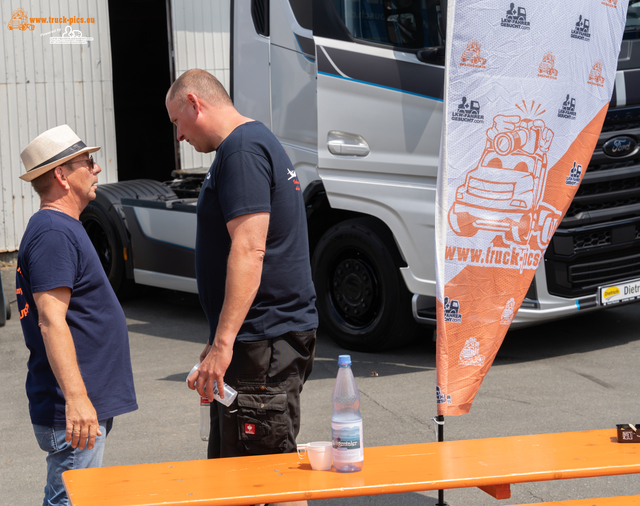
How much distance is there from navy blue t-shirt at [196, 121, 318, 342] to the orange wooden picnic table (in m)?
0.54

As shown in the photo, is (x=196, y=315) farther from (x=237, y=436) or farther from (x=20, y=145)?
(x=237, y=436)

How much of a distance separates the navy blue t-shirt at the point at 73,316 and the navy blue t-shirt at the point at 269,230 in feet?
1.34

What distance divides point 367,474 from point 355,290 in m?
4.15

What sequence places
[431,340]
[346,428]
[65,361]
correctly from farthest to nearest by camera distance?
1. [431,340]
2. [65,361]
3. [346,428]

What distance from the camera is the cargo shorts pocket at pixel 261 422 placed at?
3203 mm

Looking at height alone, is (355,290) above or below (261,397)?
below

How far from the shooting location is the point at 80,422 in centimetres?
293

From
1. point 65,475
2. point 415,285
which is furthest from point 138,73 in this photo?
point 65,475

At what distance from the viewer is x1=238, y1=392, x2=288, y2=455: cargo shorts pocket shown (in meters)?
3.20

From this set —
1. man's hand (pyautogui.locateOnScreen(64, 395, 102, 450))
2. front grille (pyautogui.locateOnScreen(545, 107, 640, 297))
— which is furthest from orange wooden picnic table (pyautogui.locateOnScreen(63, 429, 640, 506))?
front grille (pyautogui.locateOnScreen(545, 107, 640, 297))

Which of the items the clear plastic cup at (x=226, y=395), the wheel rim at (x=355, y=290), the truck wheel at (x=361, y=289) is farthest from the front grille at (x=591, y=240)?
the clear plastic cup at (x=226, y=395)

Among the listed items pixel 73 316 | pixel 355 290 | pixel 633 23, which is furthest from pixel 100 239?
pixel 73 316

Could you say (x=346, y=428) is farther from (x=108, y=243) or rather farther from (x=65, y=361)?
(x=108, y=243)

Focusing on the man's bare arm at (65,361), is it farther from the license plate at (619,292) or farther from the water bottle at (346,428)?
the license plate at (619,292)
